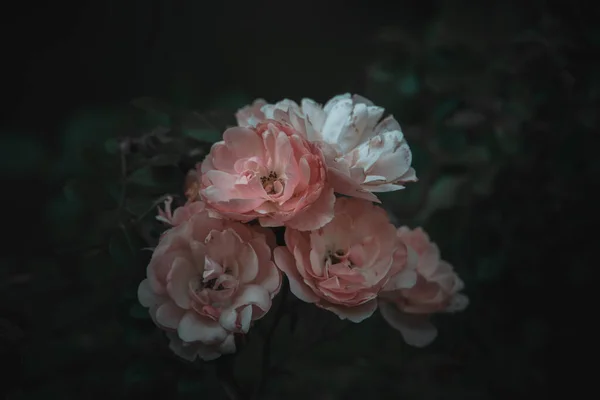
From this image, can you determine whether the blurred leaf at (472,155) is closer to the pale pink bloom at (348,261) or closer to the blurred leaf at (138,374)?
the pale pink bloom at (348,261)

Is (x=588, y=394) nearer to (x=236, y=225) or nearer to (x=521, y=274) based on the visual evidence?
(x=521, y=274)

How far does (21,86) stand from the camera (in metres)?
1.09

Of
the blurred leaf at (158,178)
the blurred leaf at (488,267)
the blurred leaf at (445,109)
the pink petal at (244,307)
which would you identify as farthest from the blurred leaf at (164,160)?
the blurred leaf at (488,267)

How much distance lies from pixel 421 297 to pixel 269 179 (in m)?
0.22

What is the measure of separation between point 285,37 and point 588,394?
3.34 ft

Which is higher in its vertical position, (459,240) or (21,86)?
(21,86)

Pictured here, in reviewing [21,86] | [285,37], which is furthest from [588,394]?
[21,86]

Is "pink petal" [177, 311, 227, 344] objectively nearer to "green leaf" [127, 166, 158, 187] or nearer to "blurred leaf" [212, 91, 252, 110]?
"green leaf" [127, 166, 158, 187]

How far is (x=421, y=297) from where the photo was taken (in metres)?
0.64

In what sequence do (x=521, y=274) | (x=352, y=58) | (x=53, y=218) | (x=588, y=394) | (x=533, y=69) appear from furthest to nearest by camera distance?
Answer: (x=352, y=58) < (x=588, y=394) < (x=521, y=274) < (x=533, y=69) < (x=53, y=218)

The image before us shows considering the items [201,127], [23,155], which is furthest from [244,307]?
[23,155]

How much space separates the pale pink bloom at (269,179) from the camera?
0.50m

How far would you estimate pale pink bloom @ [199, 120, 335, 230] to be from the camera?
504 millimetres

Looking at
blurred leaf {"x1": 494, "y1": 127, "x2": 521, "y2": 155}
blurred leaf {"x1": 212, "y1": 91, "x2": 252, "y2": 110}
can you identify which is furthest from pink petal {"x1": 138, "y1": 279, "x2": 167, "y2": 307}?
blurred leaf {"x1": 494, "y1": 127, "x2": 521, "y2": 155}
